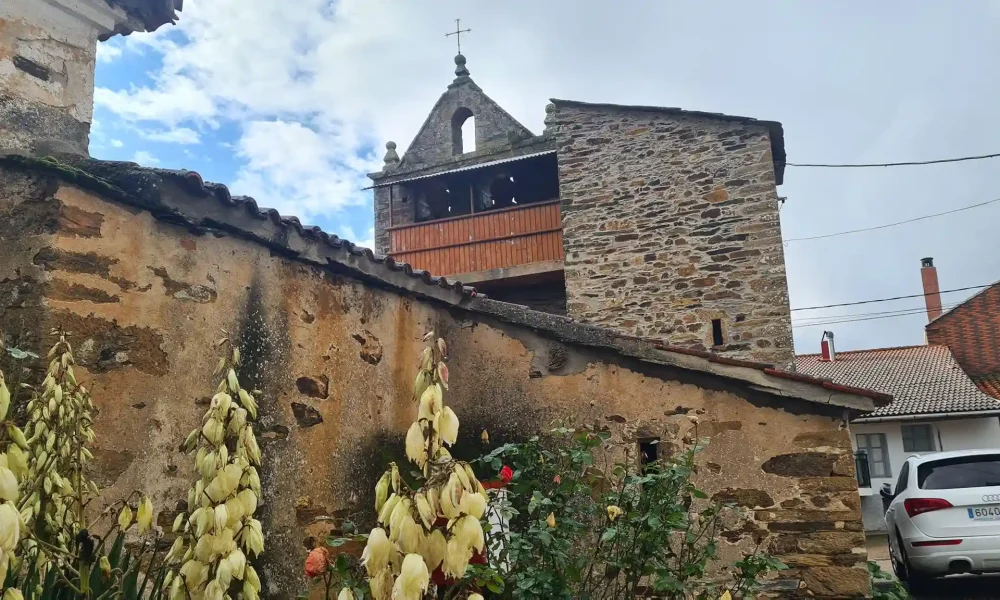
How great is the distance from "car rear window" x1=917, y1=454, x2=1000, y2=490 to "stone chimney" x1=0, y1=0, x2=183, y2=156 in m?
6.94

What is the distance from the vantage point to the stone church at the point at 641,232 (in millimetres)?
9672

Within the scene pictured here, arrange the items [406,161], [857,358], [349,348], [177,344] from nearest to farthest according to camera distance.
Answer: [177,344] < [349,348] < [406,161] < [857,358]

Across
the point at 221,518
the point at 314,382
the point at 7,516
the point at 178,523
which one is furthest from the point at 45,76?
the point at 7,516

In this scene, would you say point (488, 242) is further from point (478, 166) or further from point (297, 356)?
point (297, 356)

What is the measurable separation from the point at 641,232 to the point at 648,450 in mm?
5847

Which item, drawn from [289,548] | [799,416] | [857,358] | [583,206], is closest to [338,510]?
[289,548]

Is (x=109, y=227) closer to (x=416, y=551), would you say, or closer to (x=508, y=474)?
(x=508, y=474)

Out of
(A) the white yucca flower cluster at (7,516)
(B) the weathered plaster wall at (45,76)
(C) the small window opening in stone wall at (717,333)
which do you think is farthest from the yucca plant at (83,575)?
(C) the small window opening in stone wall at (717,333)

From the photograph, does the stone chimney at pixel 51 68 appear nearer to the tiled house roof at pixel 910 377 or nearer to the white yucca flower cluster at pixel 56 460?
the white yucca flower cluster at pixel 56 460

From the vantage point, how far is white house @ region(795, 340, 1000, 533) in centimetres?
1602

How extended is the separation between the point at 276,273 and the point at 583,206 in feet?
23.2

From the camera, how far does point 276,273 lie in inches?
169

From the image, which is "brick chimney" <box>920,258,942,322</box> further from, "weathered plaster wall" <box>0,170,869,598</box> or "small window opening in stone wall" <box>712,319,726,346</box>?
"weathered plaster wall" <box>0,170,869,598</box>

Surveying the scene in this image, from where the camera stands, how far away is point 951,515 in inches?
230
